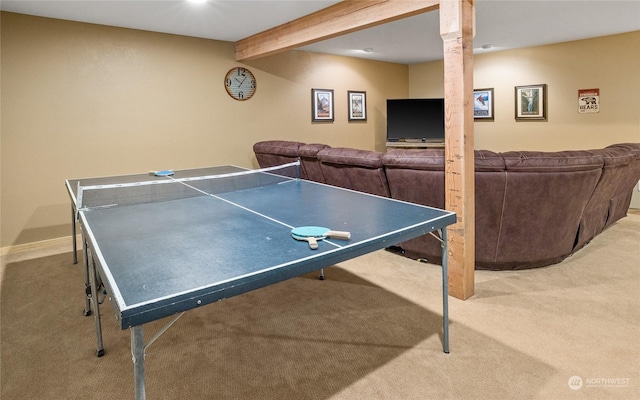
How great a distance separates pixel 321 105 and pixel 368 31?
173 cm

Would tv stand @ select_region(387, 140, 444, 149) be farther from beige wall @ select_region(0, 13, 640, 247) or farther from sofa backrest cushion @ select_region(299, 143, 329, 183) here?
sofa backrest cushion @ select_region(299, 143, 329, 183)

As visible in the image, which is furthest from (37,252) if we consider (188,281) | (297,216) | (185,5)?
(188,281)

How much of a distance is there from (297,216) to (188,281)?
0.83m

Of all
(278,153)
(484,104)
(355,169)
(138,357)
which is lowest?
(138,357)

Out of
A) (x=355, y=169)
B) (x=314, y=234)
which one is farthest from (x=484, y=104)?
(x=314, y=234)

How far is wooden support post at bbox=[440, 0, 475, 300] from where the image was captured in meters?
2.73

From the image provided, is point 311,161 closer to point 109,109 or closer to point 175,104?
point 175,104

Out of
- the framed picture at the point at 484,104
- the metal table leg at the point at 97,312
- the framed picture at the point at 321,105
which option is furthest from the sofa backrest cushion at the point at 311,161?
the framed picture at the point at 484,104

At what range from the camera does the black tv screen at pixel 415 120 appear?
728 cm

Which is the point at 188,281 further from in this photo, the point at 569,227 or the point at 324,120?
the point at 324,120

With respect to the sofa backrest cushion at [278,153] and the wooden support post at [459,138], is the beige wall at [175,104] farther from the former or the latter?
the wooden support post at [459,138]

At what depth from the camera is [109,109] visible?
15.7 feet

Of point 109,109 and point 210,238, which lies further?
point 109,109

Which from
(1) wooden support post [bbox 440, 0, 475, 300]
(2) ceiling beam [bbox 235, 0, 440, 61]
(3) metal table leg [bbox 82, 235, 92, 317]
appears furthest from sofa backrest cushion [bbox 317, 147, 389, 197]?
(3) metal table leg [bbox 82, 235, 92, 317]
